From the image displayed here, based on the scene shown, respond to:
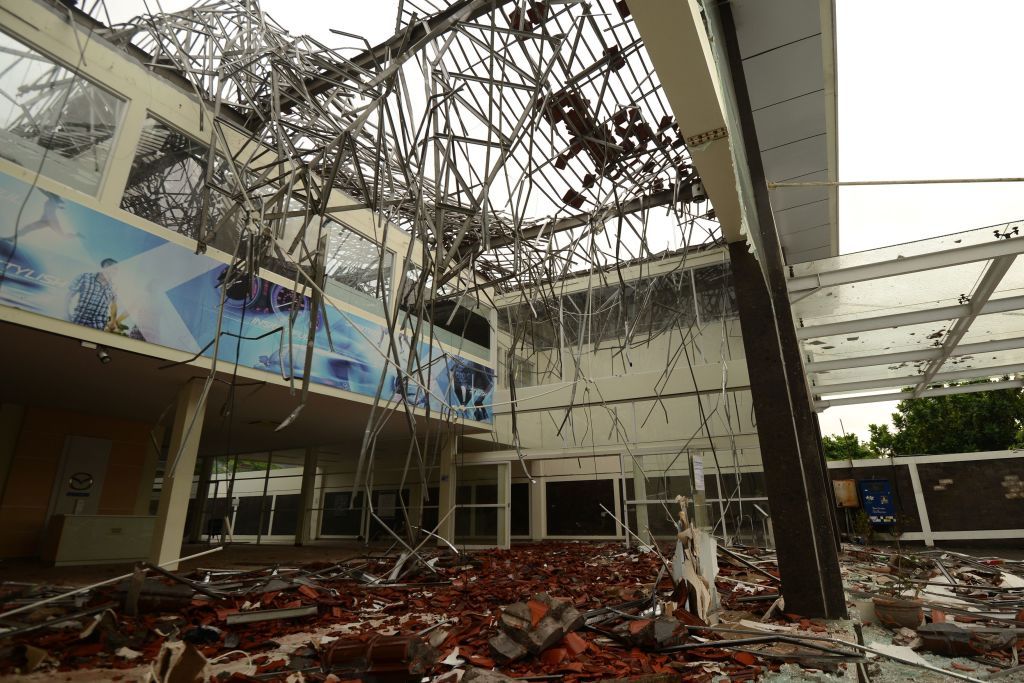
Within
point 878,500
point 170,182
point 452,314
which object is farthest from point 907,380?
point 170,182

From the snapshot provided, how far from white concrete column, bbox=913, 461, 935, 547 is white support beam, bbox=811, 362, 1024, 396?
437cm

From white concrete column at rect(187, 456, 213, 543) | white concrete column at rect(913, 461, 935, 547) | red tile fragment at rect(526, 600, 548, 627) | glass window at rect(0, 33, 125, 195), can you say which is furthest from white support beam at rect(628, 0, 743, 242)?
white concrete column at rect(187, 456, 213, 543)

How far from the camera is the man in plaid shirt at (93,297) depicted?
16.0ft

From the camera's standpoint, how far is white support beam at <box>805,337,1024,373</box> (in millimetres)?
6421

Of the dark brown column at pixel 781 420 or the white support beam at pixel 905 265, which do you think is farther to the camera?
the white support beam at pixel 905 265

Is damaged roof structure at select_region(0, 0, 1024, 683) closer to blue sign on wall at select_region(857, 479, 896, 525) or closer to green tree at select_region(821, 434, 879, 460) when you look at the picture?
blue sign on wall at select_region(857, 479, 896, 525)

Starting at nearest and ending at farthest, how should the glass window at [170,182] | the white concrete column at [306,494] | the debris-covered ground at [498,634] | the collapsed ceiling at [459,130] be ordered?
the collapsed ceiling at [459,130], the debris-covered ground at [498,634], the glass window at [170,182], the white concrete column at [306,494]

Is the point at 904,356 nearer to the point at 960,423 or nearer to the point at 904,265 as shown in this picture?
the point at 904,265

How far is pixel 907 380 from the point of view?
27.1ft

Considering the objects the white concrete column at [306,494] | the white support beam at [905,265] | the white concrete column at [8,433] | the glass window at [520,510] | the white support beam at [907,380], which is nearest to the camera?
the white support beam at [905,265]

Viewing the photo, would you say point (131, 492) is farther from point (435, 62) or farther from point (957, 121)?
point (957, 121)

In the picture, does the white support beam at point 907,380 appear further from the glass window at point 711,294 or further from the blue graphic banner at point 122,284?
the blue graphic banner at point 122,284

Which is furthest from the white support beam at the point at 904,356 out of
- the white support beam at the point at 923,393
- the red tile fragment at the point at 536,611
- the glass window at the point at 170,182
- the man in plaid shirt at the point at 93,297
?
the man in plaid shirt at the point at 93,297

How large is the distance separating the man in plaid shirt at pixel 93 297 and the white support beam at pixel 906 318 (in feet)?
25.9
